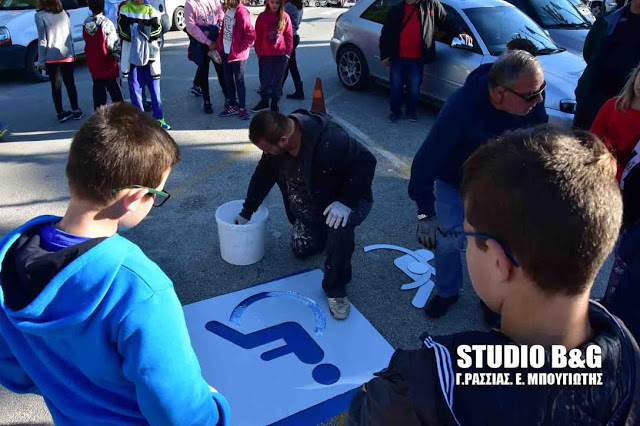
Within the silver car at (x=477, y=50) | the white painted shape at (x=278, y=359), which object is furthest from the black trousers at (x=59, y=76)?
the white painted shape at (x=278, y=359)

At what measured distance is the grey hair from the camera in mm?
2842

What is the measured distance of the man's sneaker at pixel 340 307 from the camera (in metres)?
3.56

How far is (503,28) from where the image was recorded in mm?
6957

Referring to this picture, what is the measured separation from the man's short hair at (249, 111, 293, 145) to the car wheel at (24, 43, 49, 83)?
731cm

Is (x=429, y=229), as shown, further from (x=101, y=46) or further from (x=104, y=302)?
(x=101, y=46)

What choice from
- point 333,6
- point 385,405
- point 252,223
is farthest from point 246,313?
point 333,6

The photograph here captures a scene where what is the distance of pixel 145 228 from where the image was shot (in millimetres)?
4617

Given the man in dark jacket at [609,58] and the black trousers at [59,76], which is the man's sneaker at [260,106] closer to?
the black trousers at [59,76]

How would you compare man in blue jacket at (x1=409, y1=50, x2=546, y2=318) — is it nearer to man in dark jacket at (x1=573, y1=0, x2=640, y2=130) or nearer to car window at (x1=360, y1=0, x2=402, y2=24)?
man in dark jacket at (x1=573, y1=0, x2=640, y2=130)

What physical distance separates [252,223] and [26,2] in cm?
788

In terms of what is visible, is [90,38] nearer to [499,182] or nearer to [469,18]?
[469,18]

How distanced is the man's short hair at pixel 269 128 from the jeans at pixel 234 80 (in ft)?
13.7

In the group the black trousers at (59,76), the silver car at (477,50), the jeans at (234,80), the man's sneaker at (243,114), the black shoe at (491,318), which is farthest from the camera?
the man's sneaker at (243,114)

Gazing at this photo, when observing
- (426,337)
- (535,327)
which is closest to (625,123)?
(535,327)
